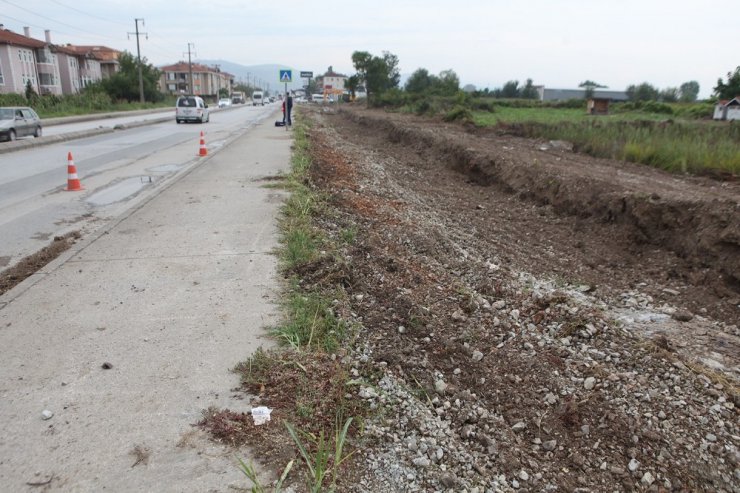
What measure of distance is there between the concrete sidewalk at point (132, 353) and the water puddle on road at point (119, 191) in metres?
2.98

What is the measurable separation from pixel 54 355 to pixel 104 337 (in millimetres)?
373

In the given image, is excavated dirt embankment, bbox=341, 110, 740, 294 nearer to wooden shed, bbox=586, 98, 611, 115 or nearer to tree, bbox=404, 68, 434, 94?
wooden shed, bbox=586, 98, 611, 115

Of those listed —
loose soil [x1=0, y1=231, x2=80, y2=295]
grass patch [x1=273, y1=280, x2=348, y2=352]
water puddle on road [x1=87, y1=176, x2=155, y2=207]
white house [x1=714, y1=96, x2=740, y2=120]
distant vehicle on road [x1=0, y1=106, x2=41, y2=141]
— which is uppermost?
white house [x1=714, y1=96, x2=740, y2=120]

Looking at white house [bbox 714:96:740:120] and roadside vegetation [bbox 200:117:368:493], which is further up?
white house [bbox 714:96:740:120]

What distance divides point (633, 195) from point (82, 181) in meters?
11.9

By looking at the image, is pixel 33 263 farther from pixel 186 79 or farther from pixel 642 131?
pixel 186 79

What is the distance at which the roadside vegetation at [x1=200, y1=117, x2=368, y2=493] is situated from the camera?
2662mm

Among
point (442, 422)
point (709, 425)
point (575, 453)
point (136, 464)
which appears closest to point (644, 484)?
point (575, 453)

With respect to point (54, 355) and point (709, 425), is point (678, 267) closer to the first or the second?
point (709, 425)

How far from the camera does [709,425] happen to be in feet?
10.8

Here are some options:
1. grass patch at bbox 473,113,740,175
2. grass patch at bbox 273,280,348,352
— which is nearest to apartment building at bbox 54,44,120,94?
grass patch at bbox 473,113,740,175

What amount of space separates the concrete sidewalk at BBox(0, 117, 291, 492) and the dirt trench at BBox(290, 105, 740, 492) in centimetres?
89

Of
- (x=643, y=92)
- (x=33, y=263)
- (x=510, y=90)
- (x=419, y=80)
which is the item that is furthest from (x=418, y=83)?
(x=33, y=263)

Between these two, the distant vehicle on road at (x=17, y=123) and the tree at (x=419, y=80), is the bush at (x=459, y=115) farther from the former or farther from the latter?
the tree at (x=419, y=80)
